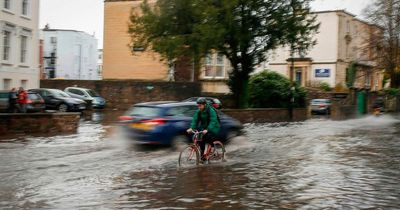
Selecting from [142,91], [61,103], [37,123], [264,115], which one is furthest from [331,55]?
[37,123]

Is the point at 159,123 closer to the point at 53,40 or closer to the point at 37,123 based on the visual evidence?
the point at 37,123

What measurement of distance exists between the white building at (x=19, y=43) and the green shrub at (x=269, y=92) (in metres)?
15.6

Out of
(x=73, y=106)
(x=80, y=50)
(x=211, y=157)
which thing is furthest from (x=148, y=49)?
(x=80, y=50)

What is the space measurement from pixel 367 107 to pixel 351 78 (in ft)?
26.7

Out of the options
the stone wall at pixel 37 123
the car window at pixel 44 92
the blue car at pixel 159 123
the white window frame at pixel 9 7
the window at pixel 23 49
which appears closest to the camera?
the blue car at pixel 159 123

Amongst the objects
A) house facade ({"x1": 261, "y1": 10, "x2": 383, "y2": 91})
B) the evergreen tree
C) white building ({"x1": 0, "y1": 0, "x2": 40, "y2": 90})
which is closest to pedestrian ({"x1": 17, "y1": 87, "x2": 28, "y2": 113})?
white building ({"x1": 0, "y1": 0, "x2": 40, "y2": 90})

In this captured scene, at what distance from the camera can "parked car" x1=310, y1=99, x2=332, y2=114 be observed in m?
46.4

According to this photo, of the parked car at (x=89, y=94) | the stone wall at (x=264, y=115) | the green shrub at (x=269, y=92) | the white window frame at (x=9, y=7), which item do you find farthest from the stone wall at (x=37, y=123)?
the green shrub at (x=269, y=92)

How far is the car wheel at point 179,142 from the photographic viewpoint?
15.6m

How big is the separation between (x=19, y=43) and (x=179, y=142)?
24443mm

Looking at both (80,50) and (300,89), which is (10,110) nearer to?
(300,89)

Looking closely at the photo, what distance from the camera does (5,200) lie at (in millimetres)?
8867

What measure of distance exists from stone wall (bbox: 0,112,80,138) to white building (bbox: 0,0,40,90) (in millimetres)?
14344

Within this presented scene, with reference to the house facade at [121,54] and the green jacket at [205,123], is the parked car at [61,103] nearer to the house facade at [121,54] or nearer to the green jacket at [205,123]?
the house facade at [121,54]
